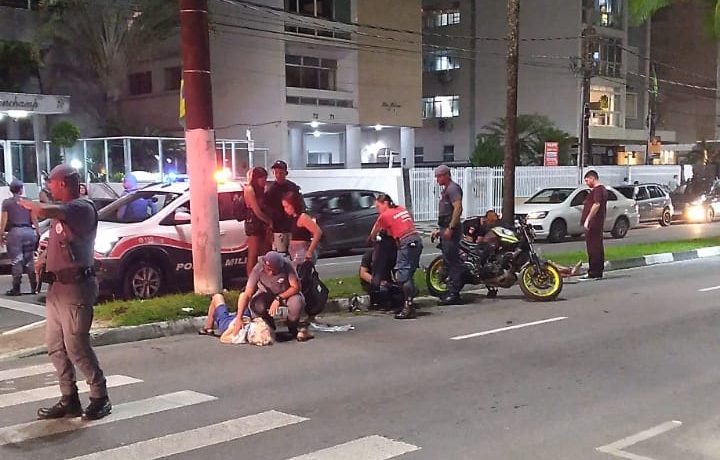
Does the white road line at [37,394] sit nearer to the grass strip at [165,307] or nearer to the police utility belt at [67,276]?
the police utility belt at [67,276]

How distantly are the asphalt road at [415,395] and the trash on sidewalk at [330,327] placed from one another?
198 mm

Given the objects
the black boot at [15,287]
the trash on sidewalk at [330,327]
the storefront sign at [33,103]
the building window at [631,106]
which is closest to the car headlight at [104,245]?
the black boot at [15,287]

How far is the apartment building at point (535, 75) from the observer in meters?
53.3

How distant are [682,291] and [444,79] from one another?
159ft

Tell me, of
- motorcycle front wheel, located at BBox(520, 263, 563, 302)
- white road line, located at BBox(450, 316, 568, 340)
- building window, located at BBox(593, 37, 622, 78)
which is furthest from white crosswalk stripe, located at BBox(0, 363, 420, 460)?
building window, located at BBox(593, 37, 622, 78)

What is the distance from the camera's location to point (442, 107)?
60.5 meters

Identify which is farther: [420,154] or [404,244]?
[420,154]

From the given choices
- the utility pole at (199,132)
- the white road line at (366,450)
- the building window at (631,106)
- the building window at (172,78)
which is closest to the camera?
the white road line at (366,450)

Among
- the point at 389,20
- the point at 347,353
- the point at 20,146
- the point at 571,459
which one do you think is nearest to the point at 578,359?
the point at 347,353

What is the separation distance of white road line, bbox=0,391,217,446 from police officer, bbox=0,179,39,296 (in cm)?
686

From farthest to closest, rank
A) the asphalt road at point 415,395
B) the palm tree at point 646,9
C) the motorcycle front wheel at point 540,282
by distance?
the palm tree at point 646,9 < the motorcycle front wheel at point 540,282 < the asphalt road at point 415,395

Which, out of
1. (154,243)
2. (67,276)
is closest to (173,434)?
(67,276)

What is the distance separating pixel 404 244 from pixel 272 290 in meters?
2.32

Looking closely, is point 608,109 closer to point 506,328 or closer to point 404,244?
point 404,244
